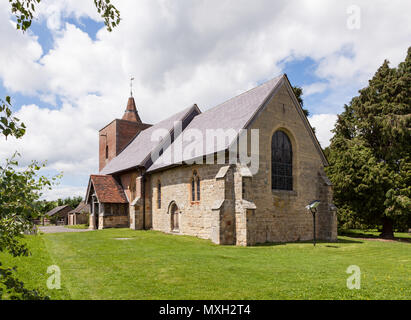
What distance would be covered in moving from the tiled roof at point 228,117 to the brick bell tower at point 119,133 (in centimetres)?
1320

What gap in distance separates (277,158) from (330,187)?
438 centimetres

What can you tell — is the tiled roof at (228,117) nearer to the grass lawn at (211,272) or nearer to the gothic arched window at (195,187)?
the gothic arched window at (195,187)

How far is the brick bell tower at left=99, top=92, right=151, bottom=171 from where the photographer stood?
38.2 meters

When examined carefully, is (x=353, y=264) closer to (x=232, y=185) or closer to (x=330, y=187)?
(x=232, y=185)

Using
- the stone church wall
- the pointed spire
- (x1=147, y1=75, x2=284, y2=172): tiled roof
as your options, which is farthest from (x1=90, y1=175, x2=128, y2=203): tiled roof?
the stone church wall

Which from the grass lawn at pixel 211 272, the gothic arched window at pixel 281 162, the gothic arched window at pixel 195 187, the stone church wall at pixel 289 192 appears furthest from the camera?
the gothic arched window at pixel 195 187

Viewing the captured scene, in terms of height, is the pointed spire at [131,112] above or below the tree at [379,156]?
above

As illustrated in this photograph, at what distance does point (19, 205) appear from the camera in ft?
12.2

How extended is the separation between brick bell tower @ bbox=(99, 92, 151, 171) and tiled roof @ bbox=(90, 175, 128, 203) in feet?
23.2

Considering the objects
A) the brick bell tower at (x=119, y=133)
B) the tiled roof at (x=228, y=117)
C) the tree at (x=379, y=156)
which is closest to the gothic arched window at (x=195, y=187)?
the tiled roof at (x=228, y=117)

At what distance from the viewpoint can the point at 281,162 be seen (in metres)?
20.1

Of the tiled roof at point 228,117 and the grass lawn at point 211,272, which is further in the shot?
the tiled roof at point 228,117

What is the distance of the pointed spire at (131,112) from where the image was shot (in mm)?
41812

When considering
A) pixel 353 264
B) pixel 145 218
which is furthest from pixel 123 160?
pixel 353 264
